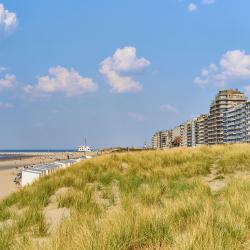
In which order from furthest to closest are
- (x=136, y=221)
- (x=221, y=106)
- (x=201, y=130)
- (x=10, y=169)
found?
(x=201, y=130) → (x=221, y=106) → (x=10, y=169) → (x=136, y=221)

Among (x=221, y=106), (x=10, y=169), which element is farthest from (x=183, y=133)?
(x=10, y=169)

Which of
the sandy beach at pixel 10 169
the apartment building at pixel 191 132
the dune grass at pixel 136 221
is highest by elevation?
the apartment building at pixel 191 132

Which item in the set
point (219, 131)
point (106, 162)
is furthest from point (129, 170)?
point (219, 131)

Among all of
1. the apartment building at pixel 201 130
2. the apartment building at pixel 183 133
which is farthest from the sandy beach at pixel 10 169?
the apartment building at pixel 183 133

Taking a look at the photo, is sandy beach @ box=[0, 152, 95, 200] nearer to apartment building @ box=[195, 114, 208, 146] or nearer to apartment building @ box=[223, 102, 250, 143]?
apartment building @ box=[223, 102, 250, 143]

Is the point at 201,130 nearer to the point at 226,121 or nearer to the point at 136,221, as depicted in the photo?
the point at 226,121

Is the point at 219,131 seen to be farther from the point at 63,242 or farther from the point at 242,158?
the point at 63,242

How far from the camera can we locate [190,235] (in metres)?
3.79

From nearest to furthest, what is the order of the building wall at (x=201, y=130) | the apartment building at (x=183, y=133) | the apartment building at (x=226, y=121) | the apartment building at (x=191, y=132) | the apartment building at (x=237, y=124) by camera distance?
the apartment building at (x=237, y=124)
the apartment building at (x=226, y=121)
the building wall at (x=201, y=130)
the apartment building at (x=191, y=132)
the apartment building at (x=183, y=133)

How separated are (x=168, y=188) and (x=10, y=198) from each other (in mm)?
4118

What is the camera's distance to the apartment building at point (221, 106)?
132125 mm

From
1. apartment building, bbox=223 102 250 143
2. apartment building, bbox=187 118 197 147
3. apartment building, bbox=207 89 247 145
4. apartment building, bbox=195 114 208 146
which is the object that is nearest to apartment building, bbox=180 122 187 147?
apartment building, bbox=187 118 197 147

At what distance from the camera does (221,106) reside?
13188 centimetres

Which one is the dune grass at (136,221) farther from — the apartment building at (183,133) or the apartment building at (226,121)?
the apartment building at (183,133)
